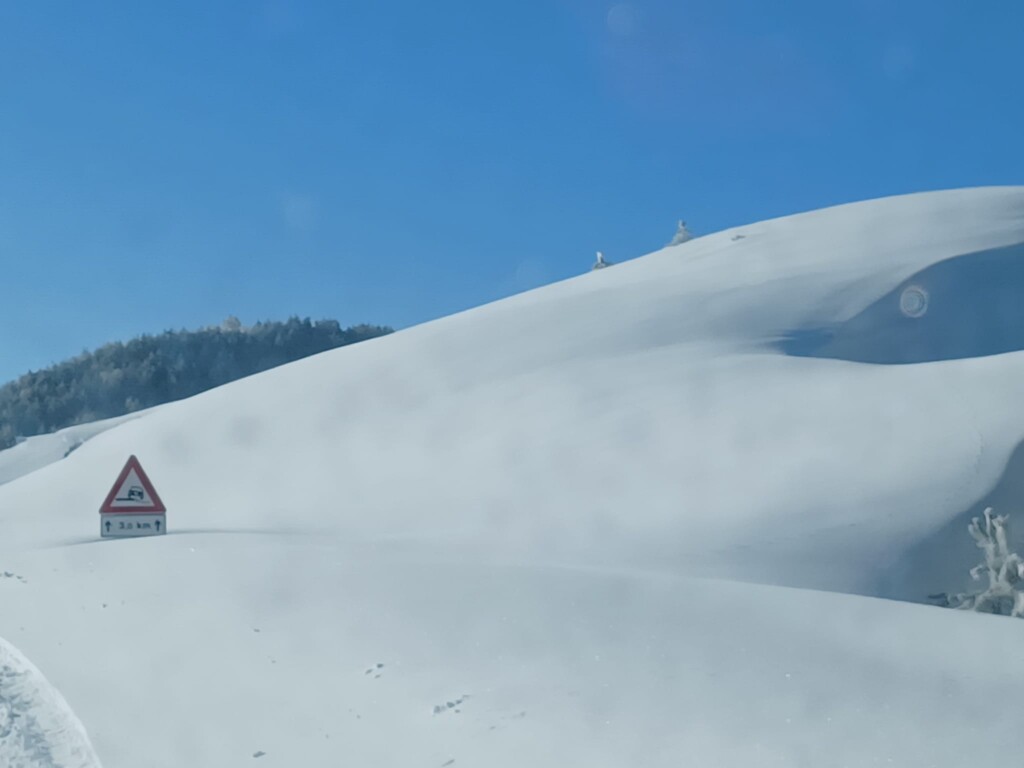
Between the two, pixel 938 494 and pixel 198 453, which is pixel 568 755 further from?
pixel 198 453

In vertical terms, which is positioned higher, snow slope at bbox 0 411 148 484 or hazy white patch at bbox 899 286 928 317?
snow slope at bbox 0 411 148 484

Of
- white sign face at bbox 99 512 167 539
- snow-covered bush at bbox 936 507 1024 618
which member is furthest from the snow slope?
snow-covered bush at bbox 936 507 1024 618

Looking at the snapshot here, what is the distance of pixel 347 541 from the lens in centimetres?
966

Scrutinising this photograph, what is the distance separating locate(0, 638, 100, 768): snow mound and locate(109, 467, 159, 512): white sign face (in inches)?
135

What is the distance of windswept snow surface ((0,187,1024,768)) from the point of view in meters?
5.43

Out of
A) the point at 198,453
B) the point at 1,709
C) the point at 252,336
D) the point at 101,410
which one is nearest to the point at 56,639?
the point at 1,709

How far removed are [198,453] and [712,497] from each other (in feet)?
28.8

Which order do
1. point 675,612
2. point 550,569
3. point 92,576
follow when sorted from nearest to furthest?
point 675,612
point 550,569
point 92,576

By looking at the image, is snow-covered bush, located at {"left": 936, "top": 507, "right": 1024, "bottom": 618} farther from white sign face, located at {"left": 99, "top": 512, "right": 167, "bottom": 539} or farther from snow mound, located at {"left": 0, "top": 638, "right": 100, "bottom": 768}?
white sign face, located at {"left": 99, "top": 512, "right": 167, "bottom": 539}

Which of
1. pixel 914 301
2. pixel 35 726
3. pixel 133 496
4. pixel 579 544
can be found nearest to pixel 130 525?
pixel 133 496

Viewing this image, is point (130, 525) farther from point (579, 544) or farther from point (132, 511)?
point (579, 544)

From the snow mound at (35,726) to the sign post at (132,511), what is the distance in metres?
3.39

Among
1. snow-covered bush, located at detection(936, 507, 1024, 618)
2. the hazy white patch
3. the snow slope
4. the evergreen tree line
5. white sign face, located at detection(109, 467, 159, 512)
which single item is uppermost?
the evergreen tree line

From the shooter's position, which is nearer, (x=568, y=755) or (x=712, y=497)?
(x=568, y=755)
